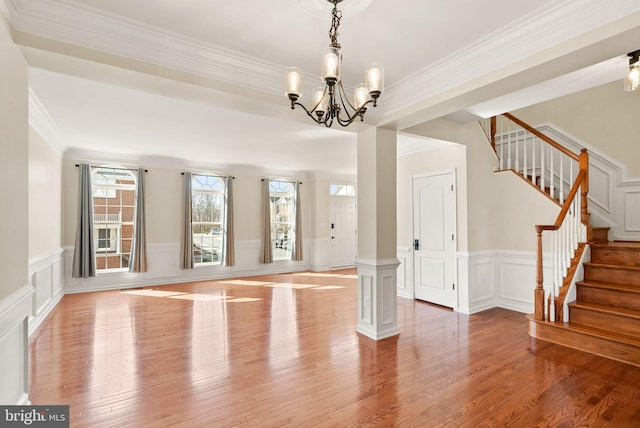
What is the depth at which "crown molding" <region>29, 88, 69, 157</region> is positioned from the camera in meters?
3.71

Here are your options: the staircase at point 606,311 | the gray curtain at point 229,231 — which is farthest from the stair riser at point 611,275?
the gray curtain at point 229,231

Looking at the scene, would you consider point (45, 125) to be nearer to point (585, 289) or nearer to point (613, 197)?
point (585, 289)

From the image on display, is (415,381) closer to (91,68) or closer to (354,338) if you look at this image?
(354,338)

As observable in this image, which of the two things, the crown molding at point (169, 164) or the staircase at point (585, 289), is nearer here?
the staircase at point (585, 289)

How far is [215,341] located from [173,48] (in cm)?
292

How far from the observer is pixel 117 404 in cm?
239

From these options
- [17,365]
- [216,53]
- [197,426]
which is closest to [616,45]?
[216,53]

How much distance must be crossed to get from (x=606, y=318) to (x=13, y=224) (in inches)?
202

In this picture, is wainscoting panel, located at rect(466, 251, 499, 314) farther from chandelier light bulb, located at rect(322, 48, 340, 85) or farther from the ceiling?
chandelier light bulb, located at rect(322, 48, 340, 85)

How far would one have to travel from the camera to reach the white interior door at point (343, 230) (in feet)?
29.8

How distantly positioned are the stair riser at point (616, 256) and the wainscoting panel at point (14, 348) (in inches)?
219

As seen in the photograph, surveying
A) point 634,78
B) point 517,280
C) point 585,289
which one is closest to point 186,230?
point 517,280

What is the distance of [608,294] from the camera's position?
3.58 m

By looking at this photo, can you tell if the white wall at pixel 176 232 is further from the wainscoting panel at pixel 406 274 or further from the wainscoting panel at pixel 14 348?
the wainscoting panel at pixel 14 348
